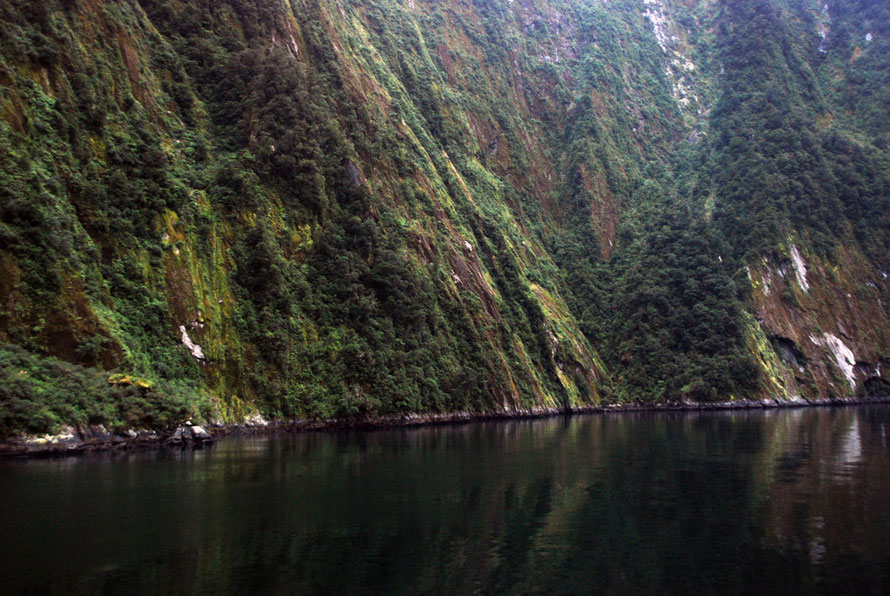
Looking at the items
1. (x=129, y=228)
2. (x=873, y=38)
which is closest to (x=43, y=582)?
(x=129, y=228)

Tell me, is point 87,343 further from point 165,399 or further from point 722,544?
point 722,544

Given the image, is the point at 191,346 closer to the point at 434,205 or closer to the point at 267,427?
the point at 267,427

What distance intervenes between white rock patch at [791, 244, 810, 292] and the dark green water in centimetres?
7964

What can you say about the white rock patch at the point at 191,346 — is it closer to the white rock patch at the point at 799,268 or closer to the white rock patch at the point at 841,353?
the white rock patch at the point at 841,353

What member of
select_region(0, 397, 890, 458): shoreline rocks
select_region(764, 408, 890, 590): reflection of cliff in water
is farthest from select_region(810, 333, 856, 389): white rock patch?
select_region(764, 408, 890, 590): reflection of cliff in water

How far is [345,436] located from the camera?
181 feet

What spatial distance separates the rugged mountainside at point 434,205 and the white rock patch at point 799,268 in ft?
2.23

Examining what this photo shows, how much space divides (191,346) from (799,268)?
100 m

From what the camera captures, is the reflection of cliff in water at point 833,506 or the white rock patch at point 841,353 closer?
the reflection of cliff in water at point 833,506

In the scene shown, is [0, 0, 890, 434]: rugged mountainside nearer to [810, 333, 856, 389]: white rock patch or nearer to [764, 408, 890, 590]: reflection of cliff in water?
[810, 333, 856, 389]: white rock patch

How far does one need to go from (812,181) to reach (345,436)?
108 meters

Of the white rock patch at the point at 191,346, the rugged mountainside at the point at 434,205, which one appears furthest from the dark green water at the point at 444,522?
the rugged mountainside at the point at 434,205

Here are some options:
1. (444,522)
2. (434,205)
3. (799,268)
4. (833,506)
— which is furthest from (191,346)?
(799,268)

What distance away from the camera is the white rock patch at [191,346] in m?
53.3
